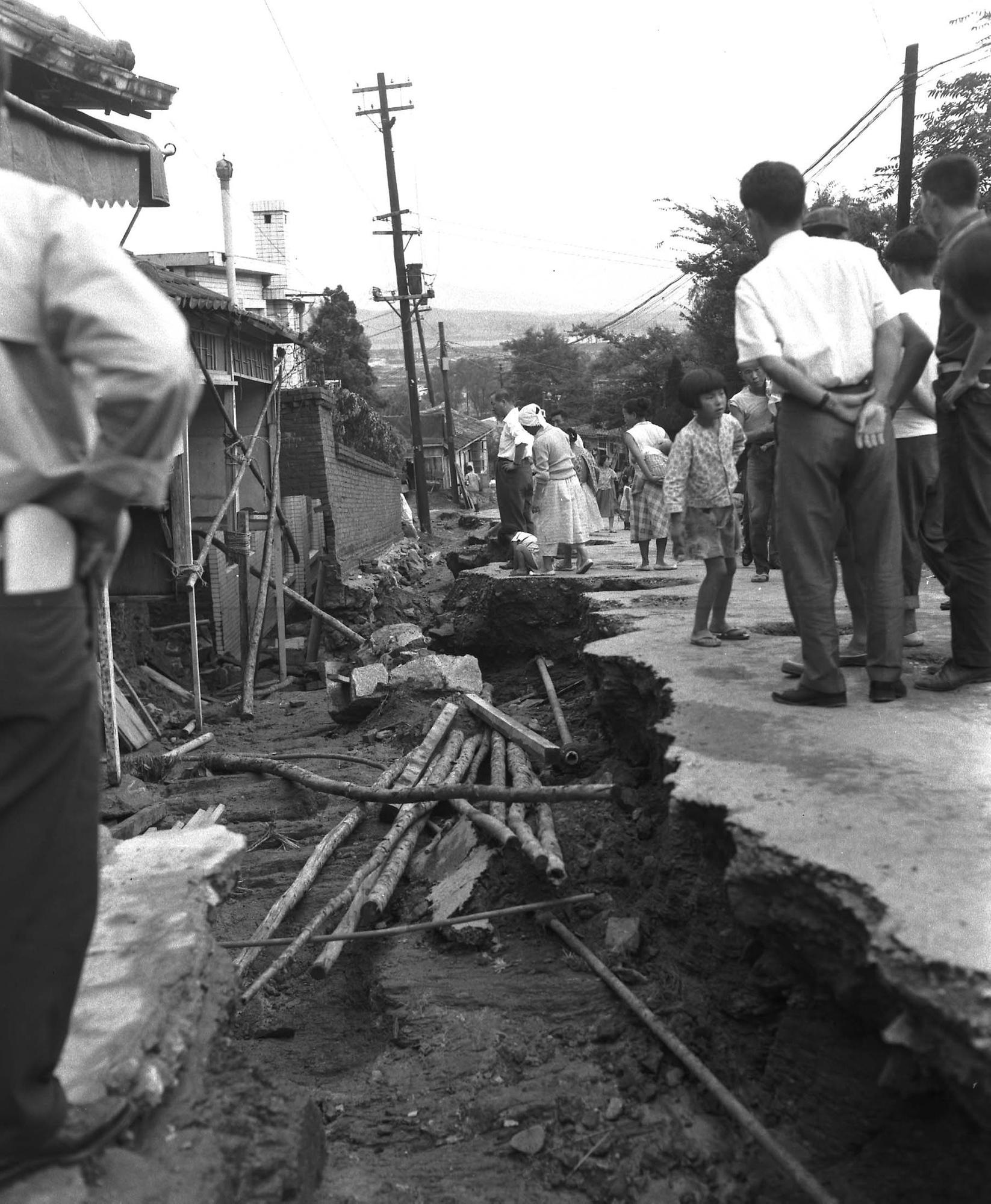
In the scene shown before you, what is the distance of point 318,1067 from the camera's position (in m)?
3.68

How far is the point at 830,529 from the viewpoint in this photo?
149 inches

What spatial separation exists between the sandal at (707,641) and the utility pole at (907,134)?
Answer: 8610 mm

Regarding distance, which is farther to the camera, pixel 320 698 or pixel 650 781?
pixel 320 698

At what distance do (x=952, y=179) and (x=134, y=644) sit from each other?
26.0 feet

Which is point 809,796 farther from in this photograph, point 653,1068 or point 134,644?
point 134,644

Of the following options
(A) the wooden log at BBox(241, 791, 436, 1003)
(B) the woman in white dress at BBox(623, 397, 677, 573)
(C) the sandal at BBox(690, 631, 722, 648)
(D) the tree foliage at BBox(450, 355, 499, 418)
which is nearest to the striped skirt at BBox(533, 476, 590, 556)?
(B) the woman in white dress at BBox(623, 397, 677, 573)

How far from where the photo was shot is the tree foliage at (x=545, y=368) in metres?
56.2

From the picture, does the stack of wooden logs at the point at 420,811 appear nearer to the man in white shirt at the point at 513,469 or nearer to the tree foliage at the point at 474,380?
the man in white shirt at the point at 513,469

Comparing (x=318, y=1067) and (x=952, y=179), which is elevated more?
(x=952, y=179)

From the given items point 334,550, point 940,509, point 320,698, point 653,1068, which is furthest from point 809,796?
point 334,550

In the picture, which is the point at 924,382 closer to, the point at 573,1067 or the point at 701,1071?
the point at 701,1071

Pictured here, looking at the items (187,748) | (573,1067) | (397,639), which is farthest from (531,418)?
(573,1067)

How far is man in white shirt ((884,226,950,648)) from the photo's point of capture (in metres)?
4.57

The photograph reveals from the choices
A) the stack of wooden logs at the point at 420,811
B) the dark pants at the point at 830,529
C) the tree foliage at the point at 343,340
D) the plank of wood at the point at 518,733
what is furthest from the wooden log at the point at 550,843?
the tree foliage at the point at 343,340
